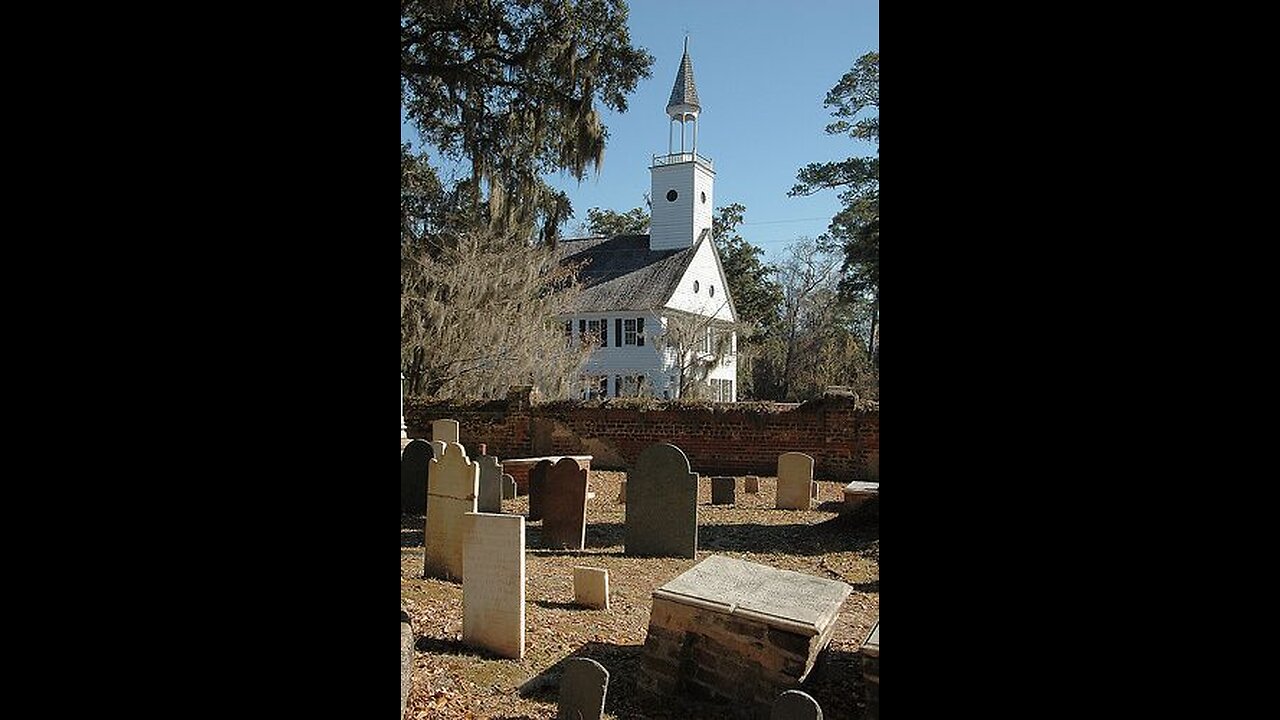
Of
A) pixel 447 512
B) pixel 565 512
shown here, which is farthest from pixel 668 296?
pixel 447 512

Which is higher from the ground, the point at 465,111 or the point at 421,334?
the point at 465,111

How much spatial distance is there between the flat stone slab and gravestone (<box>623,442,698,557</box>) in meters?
3.23

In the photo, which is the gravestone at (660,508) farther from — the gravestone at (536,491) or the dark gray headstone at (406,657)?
the dark gray headstone at (406,657)

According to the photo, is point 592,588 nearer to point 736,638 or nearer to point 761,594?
point 761,594

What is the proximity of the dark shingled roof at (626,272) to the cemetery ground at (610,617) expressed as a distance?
839 inches

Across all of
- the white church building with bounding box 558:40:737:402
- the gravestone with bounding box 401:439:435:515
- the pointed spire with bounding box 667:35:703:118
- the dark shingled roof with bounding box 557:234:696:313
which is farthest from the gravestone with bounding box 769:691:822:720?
the pointed spire with bounding box 667:35:703:118

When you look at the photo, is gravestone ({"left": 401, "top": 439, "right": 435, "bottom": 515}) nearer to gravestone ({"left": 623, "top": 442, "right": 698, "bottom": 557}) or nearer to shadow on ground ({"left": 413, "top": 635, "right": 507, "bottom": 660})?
gravestone ({"left": 623, "top": 442, "right": 698, "bottom": 557})

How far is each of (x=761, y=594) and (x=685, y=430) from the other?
36.8 ft

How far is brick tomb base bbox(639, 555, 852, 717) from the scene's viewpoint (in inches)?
186
